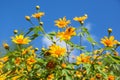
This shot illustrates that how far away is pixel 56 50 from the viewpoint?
3.78 m

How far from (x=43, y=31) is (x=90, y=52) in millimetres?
515

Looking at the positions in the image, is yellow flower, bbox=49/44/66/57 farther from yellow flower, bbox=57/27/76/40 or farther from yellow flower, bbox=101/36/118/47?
yellow flower, bbox=101/36/118/47

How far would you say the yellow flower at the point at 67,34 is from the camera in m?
3.94

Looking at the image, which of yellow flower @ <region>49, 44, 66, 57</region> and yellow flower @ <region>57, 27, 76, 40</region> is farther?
yellow flower @ <region>57, 27, 76, 40</region>

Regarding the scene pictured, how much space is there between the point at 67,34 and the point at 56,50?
27cm

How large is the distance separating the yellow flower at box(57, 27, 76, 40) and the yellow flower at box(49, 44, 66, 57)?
0.11 m

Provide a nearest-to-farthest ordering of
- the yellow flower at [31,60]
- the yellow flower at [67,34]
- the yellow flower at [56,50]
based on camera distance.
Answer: the yellow flower at [56,50]
the yellow flower at [67,34]
the yellow flower at [31,60]

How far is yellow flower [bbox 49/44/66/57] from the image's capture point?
12.5 ft

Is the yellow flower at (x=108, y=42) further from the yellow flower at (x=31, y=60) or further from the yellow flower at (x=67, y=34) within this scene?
the yellow flower at (x=31, y=60)

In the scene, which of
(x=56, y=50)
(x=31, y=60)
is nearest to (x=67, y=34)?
(x=56, y=50)

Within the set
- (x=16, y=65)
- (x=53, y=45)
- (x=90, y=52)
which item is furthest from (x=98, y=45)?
(x=16, y=65)

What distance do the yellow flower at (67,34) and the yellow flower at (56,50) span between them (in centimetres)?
11

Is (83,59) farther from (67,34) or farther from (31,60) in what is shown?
(31,60)

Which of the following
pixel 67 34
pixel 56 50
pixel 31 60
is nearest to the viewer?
pixel 56 50
